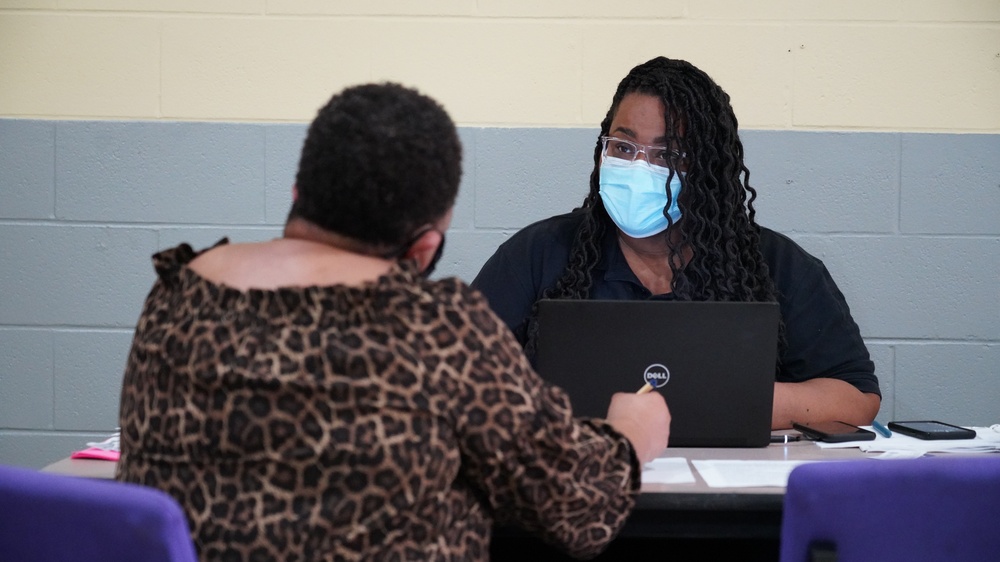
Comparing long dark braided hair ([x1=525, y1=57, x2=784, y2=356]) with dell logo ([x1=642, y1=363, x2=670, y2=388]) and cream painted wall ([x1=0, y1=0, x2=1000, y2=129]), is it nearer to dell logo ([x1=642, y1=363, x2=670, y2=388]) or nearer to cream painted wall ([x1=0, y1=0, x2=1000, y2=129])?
cream painted wall ([x1=0, y1=0, x2=1000, y2=129])

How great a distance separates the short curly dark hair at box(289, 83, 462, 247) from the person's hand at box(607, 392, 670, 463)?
399 mm

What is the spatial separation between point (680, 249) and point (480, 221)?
649 millimetres

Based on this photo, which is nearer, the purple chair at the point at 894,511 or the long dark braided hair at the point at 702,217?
the purple chair at the point at 894,511

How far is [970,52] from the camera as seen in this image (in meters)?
2.54

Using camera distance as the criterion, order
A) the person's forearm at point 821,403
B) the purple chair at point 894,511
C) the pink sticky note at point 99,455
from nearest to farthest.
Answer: the purple chair at point 894,511, the pink sticky note at point 99,455, the person's forearm at point 821,403

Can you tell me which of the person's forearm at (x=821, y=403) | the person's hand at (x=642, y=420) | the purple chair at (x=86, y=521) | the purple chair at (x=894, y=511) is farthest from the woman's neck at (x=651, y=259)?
the purple chair at (x=86, y=521)

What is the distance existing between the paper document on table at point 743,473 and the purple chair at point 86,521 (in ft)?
2.29

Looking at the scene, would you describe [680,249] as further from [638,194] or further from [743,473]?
[743,473]

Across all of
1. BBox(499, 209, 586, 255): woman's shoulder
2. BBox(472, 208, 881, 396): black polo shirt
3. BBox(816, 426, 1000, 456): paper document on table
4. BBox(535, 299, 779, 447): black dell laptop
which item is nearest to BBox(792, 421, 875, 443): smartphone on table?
BBox(816, 426, 1000, 456): paper document on table

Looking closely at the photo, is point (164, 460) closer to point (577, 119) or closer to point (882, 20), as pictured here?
point (577, 119)

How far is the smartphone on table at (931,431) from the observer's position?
1.69 meters

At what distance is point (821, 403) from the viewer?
73.2 inches

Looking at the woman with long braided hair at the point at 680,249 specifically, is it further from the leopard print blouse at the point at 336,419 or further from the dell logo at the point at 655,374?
the leopard print blouse at the point at 336,419

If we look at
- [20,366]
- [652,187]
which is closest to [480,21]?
[652,187]
